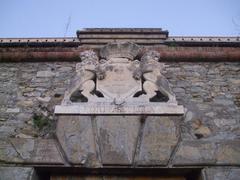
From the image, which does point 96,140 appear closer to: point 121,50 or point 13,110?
point 13,110

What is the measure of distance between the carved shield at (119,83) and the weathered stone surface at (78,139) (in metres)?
0.45

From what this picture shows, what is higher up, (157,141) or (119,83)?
(119,83)

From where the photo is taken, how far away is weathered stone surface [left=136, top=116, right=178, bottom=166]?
3.25 metres

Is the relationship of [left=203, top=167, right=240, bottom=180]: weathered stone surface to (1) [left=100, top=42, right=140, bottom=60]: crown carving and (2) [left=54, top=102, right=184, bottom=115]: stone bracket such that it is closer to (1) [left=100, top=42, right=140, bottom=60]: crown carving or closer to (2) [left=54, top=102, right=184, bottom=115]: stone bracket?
(2) [left=54, top=102, right=184, bottom=115]: stone bracket

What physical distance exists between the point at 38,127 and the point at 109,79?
1.04 meters

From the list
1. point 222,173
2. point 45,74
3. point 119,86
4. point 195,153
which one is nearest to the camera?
point 222,173

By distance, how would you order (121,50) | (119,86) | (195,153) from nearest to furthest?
(195,153) < (119,86) < (121,50)

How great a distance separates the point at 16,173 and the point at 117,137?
1120 millimetres

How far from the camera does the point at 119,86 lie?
381cm

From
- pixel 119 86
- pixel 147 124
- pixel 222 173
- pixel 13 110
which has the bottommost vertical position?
pixel 222 173

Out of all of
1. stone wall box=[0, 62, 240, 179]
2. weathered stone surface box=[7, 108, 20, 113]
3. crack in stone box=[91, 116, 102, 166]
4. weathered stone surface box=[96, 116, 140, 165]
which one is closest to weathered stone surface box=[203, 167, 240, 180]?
stone wall box=[0, 62, 240, 179]

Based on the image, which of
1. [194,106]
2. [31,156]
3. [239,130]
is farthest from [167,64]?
[31,156]

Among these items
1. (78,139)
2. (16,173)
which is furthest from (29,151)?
(78,139)

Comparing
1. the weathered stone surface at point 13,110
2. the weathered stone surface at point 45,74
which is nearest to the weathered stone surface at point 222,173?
the weathered stone surface at point 13,110
